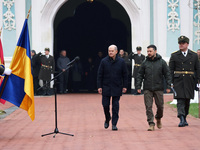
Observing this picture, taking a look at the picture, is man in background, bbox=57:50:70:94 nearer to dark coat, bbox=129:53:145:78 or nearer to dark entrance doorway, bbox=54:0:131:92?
dark entrance doorway, bbox=54:0:131:92

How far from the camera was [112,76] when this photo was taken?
1051 centimetres

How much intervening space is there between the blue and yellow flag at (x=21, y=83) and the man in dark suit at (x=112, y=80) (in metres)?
1.65

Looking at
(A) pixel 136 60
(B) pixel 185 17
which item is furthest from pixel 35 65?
(B) pixel 185 17

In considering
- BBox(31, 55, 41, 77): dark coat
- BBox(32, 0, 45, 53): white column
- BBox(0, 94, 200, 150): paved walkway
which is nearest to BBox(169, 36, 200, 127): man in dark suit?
BBox(0, 94, 200, 150): paved walkway

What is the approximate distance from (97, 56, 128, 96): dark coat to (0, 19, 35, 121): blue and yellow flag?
5.43 feet

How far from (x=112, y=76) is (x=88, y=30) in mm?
15956

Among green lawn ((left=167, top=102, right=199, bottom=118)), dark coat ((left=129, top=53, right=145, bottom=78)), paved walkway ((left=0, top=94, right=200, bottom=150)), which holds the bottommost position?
paved walkway ((left=0, top=94, right=200, bottom=150))

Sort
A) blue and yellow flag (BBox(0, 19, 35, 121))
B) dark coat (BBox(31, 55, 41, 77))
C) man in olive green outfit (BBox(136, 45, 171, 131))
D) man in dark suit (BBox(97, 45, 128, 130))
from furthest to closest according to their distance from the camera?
dark coat (BBox(31, 55, 41, 77))
man in dark suit (BBox(97, 45, 128, 130))
man in olive green outfit (BBox(136, 45, 171, 131))
blue and yellow flag (BBox(0, 19, 35, 121))

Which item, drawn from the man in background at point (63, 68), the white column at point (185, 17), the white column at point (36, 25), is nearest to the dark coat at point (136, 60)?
the white column at point (185, 17)

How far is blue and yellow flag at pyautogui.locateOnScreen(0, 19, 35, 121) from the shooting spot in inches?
367


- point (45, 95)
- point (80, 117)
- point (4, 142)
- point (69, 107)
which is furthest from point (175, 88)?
point (45, 95)

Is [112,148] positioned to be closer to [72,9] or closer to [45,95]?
[45,95]

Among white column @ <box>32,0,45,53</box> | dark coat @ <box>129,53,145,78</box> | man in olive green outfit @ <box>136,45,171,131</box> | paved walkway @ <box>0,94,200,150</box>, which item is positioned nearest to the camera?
paved walkway @ <box>0,94,200,150</box>

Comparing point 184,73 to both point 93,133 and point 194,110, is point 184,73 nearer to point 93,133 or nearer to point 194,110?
point 93,133
